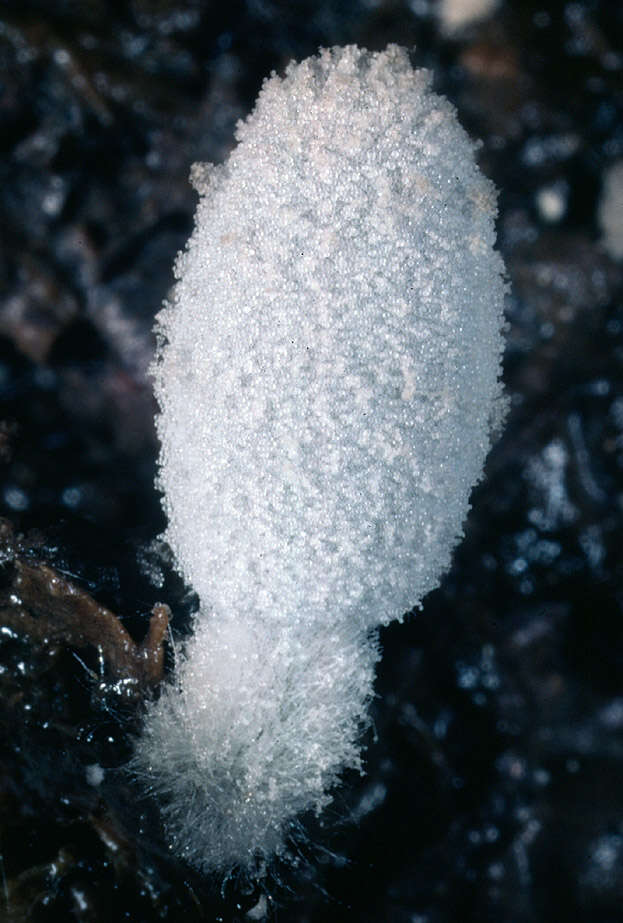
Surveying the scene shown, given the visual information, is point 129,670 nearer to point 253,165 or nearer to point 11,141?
point 253,165

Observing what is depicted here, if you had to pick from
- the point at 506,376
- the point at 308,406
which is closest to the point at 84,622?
the point at 308,406

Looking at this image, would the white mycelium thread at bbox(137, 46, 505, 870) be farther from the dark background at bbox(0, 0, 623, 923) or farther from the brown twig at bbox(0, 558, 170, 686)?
the dark background at bbox(0, 0, 623, 923)

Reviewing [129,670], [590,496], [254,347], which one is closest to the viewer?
[254,347]

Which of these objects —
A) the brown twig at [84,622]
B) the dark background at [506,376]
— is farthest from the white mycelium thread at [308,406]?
the dark background at [506,376]

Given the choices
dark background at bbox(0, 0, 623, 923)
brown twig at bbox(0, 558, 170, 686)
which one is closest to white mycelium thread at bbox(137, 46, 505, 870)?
brown twig at bbox(0, 558, 170, 686)

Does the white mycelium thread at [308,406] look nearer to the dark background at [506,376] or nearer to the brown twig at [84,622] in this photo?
the brown twig at [84,622]

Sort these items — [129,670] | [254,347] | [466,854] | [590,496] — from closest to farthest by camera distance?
[254,347] < [129,670] < [466,854] < [590,496]

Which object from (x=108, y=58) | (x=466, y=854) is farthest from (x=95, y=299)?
(x=466, y=854)
